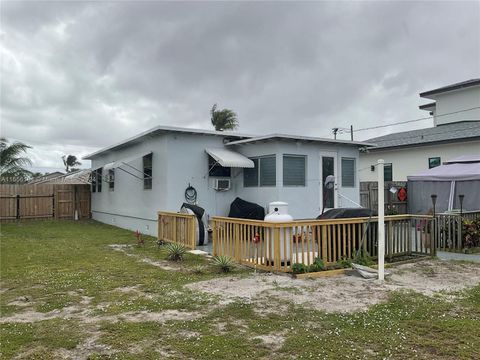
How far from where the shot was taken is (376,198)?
15789mm

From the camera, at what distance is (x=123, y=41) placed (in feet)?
38.3

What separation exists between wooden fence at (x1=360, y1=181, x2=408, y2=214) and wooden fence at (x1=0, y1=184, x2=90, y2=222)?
45.3ft

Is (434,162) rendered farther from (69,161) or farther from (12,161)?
(69,161)

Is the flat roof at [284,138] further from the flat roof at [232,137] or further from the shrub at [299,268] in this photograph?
the shrub at [299,268]

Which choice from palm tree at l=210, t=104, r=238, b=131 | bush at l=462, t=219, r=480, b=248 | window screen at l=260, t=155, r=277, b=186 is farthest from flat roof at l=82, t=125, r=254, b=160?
palm tree at l=210, t=104, r=238, b=131

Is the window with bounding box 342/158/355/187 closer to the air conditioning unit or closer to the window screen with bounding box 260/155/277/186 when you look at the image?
the window screen with bounding box 260/155/277/186

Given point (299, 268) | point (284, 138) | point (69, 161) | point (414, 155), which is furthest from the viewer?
point (69, 161)

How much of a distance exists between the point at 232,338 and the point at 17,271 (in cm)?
527

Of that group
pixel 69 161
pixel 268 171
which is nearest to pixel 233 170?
pixel 268 171

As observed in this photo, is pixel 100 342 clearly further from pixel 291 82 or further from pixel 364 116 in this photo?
pixel 364 116

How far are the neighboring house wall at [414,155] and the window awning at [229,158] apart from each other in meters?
9.61

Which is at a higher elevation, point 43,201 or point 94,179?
point 94,179

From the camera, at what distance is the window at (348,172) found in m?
13.8

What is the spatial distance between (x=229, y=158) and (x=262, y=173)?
3.80ft
